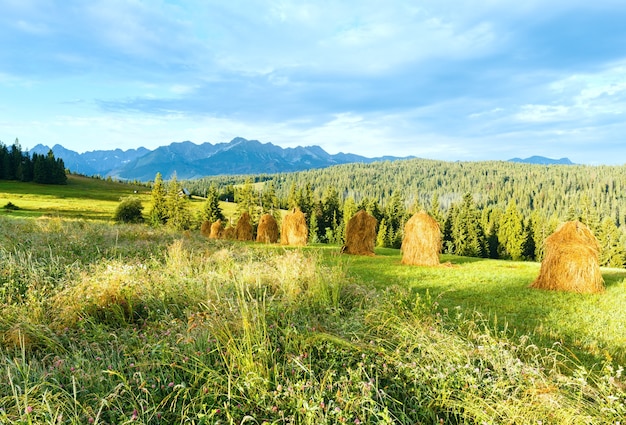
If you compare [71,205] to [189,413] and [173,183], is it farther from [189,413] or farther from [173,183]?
[189,413]

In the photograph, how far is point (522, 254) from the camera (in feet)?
176

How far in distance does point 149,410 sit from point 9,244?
9.34 m

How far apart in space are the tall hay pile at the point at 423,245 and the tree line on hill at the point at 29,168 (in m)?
79.9

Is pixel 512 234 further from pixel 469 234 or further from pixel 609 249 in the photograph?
pixel 609 249

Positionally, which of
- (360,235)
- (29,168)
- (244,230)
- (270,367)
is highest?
(29,168)

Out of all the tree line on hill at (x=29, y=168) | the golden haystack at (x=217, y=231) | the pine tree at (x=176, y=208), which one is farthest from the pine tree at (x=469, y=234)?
the tree line on hill at (x=29, y=168)

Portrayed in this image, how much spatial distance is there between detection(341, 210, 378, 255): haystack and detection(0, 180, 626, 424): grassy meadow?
8.22m

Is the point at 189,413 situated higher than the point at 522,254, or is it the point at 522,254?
the point at 189,413

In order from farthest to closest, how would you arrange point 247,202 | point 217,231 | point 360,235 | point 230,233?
point 247,202 → point 217,231 → point 230,233 → point 360,235

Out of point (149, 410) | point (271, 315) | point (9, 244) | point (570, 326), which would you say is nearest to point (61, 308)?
point (271, 315)

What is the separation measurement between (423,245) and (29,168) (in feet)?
275

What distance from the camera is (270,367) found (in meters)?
3.50

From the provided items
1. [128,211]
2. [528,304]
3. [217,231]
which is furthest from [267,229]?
[128,211]

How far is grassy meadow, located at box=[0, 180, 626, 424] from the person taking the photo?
2.85 meters
